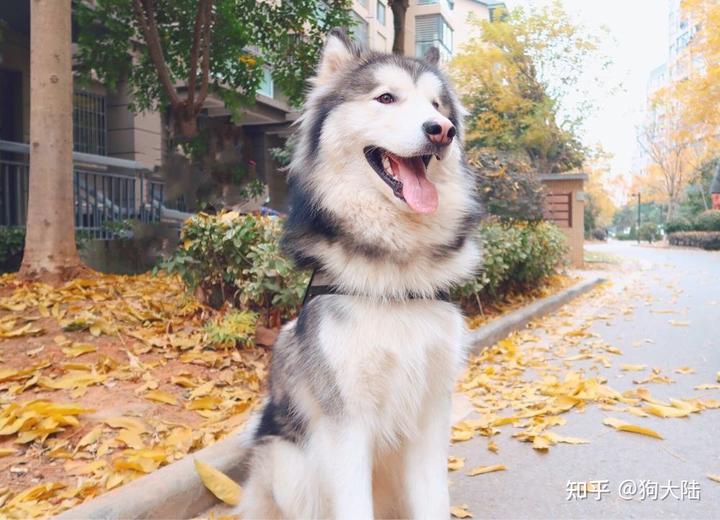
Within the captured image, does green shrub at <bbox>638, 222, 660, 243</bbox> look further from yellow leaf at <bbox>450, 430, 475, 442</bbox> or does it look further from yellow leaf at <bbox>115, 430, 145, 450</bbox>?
yellow leaf at <bbox>115, 430, 145, 450</bbox>

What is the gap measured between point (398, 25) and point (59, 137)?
5.22 metres

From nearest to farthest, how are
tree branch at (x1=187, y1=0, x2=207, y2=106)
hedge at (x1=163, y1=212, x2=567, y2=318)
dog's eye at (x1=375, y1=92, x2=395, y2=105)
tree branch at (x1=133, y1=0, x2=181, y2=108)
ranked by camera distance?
dog's eye at (x1=375, y1=92, x2=395, y2=105), hedge at (x1=163, y1=212, x2=567, y2=318), tree branch at (x1=133, y1=0, x2=181, y2=108), tree branch at (x1=187, y1=0, x2=207, y2=106)

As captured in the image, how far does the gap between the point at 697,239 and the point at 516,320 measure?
29.8 m

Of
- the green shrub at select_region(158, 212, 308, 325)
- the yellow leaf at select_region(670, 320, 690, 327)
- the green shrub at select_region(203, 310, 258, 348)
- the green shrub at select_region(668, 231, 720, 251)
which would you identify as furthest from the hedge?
the green shrub at select_region(668, 231, 720, 251)

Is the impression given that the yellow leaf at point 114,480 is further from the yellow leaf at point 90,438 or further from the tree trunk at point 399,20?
the tree trunk at point 399,20

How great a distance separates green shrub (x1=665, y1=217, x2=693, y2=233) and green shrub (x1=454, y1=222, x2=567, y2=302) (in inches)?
1106

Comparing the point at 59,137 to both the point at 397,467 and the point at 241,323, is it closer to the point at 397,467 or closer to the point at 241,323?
the point at 241,323

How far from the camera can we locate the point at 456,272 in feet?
7.67

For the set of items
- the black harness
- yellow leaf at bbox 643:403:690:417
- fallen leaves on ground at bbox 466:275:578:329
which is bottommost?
yellow leaf at bbox 643:403:690:417

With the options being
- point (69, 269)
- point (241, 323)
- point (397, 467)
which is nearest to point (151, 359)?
point (241, 323)

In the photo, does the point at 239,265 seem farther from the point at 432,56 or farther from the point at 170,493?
the point at 432,56

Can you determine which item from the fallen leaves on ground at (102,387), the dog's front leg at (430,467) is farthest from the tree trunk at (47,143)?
the dog's front leg at (430,467)

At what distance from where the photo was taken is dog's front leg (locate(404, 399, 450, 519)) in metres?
2.13

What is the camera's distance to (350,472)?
6.48 feet
